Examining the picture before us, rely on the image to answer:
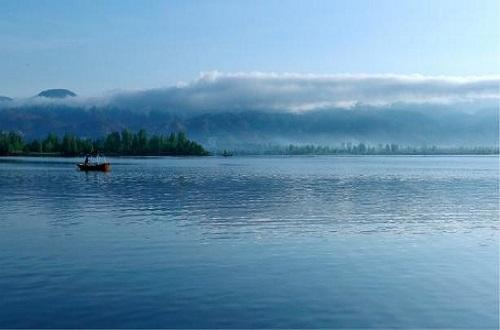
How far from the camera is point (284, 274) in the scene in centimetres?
3522

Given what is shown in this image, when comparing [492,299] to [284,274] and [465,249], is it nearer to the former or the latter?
[284,274]

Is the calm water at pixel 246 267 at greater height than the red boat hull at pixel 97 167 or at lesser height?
lesser

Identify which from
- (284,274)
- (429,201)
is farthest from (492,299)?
(429,201)

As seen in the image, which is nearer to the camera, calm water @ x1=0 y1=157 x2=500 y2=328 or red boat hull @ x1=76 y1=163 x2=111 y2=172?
calm water @ x1=0 y1=157 x2=500 y2=328

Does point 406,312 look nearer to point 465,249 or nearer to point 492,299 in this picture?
point 492,299

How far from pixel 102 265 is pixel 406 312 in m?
19.3

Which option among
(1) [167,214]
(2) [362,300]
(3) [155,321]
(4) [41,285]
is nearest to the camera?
(3) [155,321]

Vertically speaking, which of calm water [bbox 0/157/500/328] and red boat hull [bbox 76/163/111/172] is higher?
red boat hull [bbox 76/163/111/172]

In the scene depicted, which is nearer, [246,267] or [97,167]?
[246,267]

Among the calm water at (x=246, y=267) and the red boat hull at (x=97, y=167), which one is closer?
the calm water at (x=246, y=267)

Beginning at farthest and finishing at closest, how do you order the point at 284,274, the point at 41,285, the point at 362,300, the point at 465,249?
the point at 465,249
the point at 284,274
the point at 41,285
the point at 362,300

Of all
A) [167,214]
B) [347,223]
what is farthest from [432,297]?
[167,214]

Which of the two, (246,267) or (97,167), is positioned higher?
(97,167)

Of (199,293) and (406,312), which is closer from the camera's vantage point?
(406,312)
